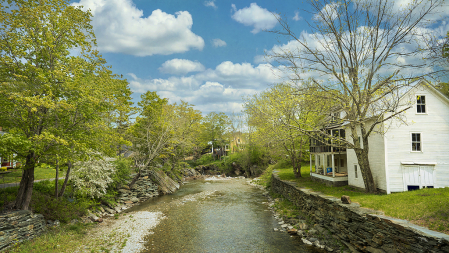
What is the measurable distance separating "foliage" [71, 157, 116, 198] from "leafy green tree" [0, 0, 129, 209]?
13.7ft

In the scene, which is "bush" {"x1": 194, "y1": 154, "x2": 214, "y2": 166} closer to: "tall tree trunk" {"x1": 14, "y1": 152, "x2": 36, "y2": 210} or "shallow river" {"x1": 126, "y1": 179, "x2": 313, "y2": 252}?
"shallow river" {"x1": 126, "y1": 179, "x2": 313, "y2": 252}

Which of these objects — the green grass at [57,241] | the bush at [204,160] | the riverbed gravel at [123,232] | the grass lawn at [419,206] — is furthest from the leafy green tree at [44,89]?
the bush at [204,160]

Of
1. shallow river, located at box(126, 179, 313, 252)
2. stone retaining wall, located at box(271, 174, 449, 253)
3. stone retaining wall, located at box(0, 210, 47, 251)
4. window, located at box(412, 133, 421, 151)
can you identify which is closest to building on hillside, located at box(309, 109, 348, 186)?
window, located at box(412, 133, 421, 151)

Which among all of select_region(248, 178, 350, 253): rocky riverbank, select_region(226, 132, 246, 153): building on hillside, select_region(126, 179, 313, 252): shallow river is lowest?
select_region(126, 179, 313, 252): shallow river

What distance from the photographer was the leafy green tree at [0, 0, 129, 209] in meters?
9.75

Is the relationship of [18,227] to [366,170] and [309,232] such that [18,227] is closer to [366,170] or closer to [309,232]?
[309,232]

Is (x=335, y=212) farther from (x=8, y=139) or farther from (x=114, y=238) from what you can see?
(x=8, y=139)

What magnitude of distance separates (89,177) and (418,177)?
20868 mm

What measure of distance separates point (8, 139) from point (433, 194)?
1858 centimetres

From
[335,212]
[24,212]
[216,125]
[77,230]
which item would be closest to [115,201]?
[77,230]

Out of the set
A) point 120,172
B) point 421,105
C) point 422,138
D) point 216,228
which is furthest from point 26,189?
point 421,105

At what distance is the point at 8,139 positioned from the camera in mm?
8398

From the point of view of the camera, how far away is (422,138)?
13.8 m

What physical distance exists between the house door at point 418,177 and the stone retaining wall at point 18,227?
19537 mm
